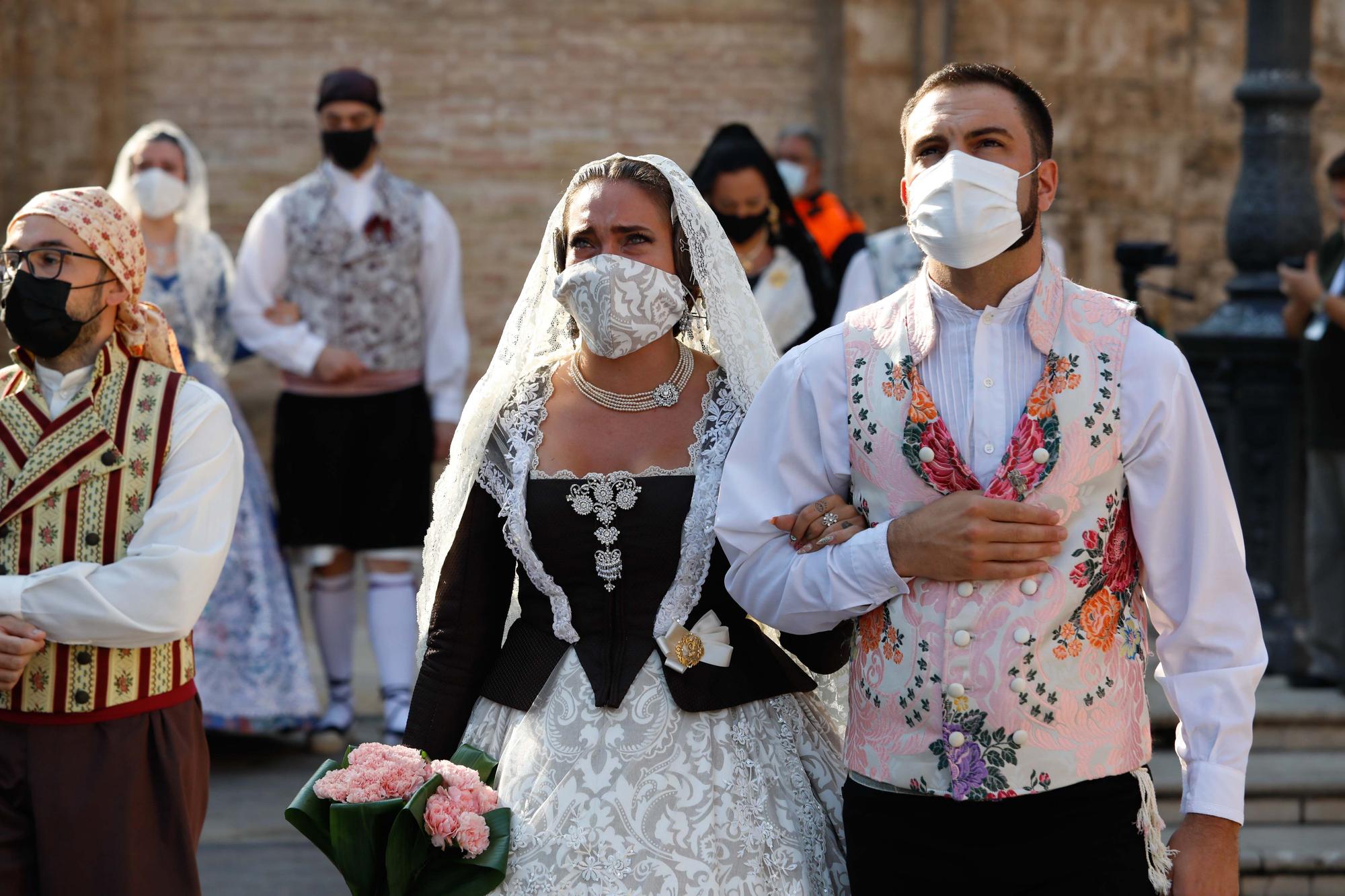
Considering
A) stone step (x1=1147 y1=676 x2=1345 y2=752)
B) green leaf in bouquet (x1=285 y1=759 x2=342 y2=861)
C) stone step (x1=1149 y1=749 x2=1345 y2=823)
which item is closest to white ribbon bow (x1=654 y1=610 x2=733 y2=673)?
green leaf in bouquet (x1=285 y1=759 x2=342 y2=861)

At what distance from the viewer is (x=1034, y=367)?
9.31 ft

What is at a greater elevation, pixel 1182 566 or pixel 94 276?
pixel 94 276

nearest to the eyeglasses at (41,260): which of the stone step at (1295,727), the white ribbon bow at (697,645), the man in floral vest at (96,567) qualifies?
the man in floral vest at (96,567)

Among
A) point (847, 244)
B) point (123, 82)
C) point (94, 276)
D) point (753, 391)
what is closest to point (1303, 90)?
point (847, 244)

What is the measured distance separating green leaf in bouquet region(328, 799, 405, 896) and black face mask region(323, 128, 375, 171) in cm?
411

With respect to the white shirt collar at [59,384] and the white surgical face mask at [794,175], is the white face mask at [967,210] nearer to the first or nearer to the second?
the white shirt collar at [59,384]

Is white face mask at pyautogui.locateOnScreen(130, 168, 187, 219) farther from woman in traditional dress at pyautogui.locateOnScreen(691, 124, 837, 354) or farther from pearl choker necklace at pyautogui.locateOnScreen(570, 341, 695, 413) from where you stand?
pearl choker necklace at pyautogui.locateOnScreen(570, 341, 695, 413)

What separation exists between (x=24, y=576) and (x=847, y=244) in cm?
435

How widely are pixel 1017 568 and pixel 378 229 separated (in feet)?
14.2

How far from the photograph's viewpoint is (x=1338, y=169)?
7.03 meters

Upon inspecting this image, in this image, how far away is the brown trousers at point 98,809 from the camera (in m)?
3.40

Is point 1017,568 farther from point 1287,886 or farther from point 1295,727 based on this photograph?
point 1295,727

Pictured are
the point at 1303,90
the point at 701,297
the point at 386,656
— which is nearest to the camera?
the point at 701,297

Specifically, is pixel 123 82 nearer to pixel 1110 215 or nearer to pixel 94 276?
pixel 1110 215
